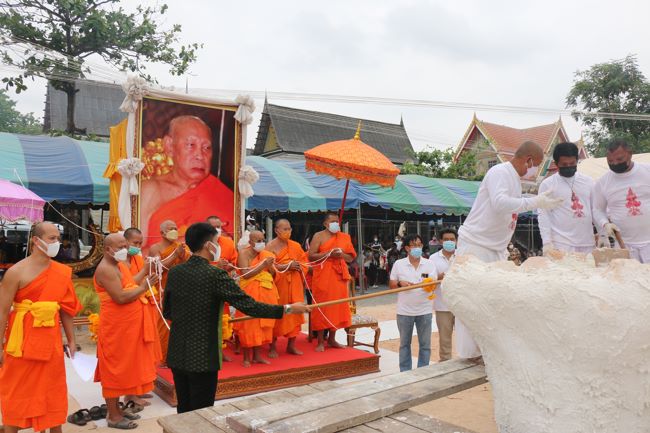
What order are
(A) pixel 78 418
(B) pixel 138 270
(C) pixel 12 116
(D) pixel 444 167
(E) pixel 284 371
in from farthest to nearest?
1. (C) pixel 12 116
2. (D) pixel 444 167
3. (E) pixel 284 371
4. (B) pixel 138 270
5. (A) pixel 78 418

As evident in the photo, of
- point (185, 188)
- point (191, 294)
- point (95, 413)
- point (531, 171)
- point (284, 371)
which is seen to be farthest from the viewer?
point (185, 188)

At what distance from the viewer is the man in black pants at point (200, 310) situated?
114 inches

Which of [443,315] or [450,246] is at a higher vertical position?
[450,246]

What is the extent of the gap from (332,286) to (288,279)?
56cm

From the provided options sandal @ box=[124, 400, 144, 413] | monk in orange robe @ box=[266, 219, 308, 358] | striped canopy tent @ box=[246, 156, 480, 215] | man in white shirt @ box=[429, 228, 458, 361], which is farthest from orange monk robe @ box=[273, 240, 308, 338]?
striped canopy tent @ box=[246, 156, 480, 215]

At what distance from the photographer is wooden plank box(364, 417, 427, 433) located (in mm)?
1911

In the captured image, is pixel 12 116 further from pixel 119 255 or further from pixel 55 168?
pixel 119 255

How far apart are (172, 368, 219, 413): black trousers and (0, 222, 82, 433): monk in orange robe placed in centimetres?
99

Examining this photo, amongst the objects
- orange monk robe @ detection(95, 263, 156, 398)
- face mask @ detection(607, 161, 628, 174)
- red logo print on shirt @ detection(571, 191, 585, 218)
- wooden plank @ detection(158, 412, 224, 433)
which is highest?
face mask @ detection(607, 161, 628, 174)

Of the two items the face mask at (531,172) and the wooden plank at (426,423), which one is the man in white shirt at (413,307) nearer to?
the face mask at (531,172)

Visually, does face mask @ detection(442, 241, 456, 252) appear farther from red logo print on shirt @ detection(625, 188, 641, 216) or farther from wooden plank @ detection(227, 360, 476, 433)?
wooden plank @ detection(227, 360, 476, 433)

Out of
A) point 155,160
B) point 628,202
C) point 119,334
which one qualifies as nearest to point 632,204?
point 628,202

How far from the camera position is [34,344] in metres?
3.30

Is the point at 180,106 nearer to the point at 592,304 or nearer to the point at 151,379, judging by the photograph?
the point at 151,379
